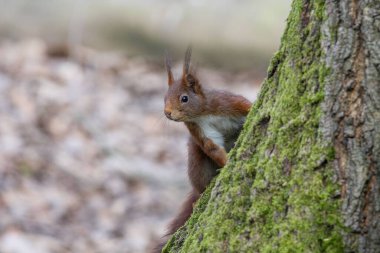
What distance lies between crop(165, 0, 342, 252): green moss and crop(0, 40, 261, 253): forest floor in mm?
3085

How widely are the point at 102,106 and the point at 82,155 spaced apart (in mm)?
1194

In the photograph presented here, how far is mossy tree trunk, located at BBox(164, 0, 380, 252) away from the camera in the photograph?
219cm

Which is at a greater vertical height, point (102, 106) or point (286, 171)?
point (102, 106)

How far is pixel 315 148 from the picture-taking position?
7.47 ft

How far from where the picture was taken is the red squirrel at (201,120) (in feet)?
12.0

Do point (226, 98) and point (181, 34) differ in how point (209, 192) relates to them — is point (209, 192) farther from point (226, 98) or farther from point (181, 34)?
point (181, 34)

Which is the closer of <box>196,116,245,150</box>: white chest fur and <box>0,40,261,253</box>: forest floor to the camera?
<box>196,116,245,150</box>: white chest fur

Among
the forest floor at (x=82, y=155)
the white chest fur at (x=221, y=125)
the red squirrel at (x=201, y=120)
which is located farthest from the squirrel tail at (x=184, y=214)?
the forest floor at (x=82, y=155)

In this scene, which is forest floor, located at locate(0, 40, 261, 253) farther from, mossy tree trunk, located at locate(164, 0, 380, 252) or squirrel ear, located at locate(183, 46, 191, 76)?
mossy tree trunk, located at locate(164, 0, 380, 252)

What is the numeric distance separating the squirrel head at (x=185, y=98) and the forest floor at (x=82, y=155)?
1.70 metres

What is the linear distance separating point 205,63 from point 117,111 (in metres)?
2.03

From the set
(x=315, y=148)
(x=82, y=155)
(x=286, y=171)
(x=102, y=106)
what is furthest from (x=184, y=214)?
(x=102, y=106)

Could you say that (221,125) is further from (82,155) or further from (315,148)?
(82,155)

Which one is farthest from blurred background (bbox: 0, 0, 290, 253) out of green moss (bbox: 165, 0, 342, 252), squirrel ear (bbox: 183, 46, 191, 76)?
green moss (bbox: 165, 0, 342, 252)
